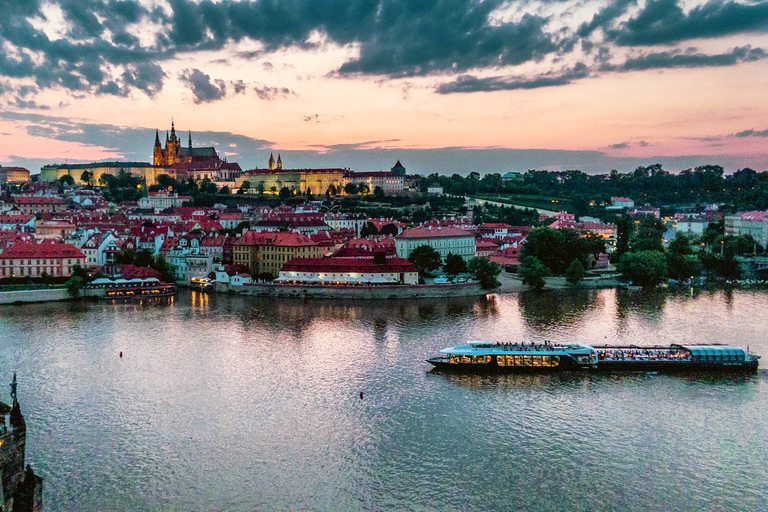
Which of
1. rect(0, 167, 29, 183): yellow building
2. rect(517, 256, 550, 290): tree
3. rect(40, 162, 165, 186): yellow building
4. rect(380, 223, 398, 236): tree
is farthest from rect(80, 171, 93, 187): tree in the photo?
rect(517, 256, 550, 290): tree

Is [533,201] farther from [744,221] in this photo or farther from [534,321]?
[534,321]

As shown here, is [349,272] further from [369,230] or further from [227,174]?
[227,174]

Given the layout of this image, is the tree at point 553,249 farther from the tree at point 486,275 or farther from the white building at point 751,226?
the white building at point 751,226

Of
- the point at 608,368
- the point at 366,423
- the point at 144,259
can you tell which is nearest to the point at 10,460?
the point at 366,423

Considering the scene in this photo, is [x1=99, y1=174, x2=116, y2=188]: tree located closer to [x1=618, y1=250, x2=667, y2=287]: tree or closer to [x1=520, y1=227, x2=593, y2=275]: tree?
[x1=520, y1=227, x2=593, y2=275]: tree

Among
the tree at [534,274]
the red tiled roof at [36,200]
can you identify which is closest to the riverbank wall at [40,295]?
the tree at [534,274]
